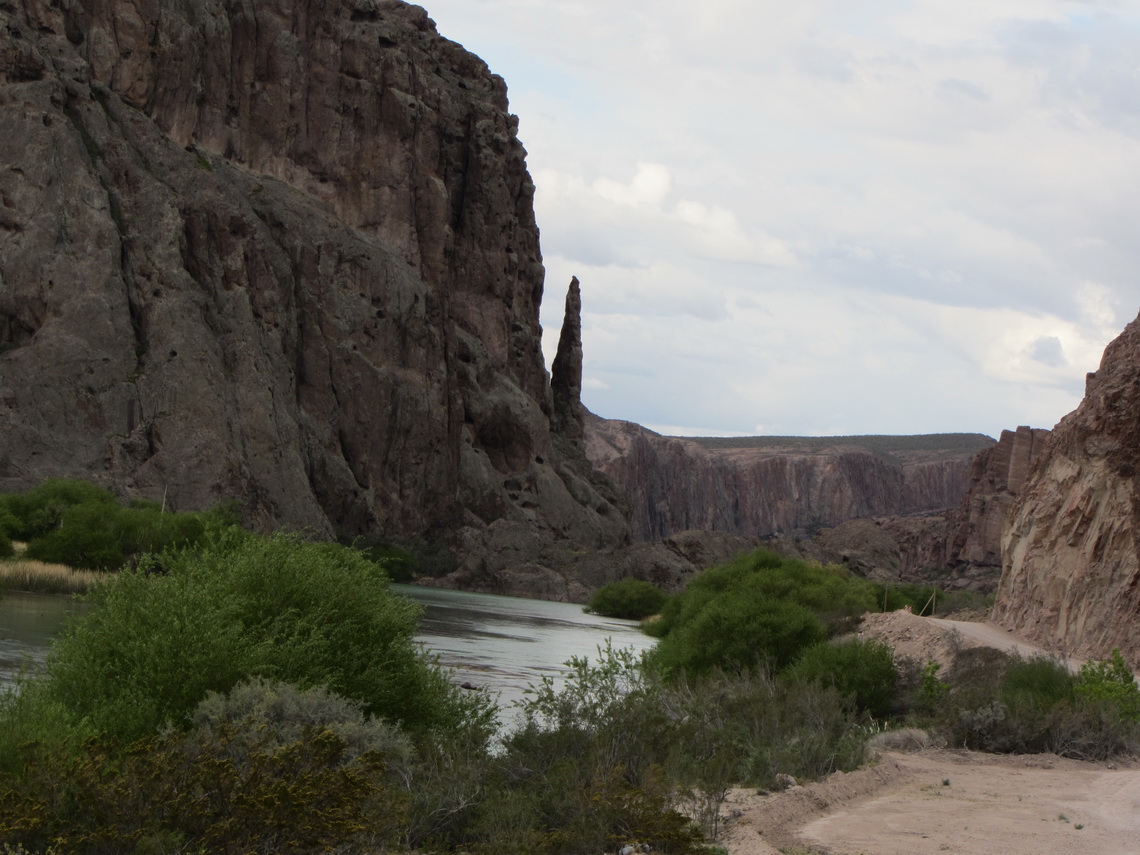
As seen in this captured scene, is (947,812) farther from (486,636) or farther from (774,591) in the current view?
(486,636)

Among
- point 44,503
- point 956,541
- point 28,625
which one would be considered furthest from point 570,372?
point 28,625

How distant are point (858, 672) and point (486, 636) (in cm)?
3054

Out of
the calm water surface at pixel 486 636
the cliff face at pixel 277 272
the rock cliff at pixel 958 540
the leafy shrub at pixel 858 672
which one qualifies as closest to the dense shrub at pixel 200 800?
the calm water surface at pixel 486 636

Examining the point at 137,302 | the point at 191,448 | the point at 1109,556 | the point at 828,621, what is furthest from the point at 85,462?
the point at 1109,556

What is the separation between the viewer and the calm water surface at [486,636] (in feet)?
98.1

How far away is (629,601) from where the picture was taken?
90.9 meters

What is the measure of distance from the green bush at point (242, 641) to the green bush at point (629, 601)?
2888 inches

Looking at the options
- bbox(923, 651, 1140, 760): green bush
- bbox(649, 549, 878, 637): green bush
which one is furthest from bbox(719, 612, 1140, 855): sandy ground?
bbox(649, 549, 878, 637): green bush

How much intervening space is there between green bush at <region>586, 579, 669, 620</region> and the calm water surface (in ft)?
11.7

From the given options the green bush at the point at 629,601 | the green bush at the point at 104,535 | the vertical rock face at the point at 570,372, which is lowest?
the green bush at the point at 629,601

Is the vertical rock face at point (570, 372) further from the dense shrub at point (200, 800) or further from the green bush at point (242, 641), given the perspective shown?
the dense shrub at point (200, 800)

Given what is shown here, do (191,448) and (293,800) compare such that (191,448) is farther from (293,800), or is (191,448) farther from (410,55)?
(293,800)

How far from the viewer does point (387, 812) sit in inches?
421

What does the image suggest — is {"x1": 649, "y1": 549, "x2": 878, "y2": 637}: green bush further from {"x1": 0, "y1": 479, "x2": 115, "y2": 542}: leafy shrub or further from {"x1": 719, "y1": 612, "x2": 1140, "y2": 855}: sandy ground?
{"x1": 0, "y1": 479, "x2": 115, "y2": 542}: leafy shrub
